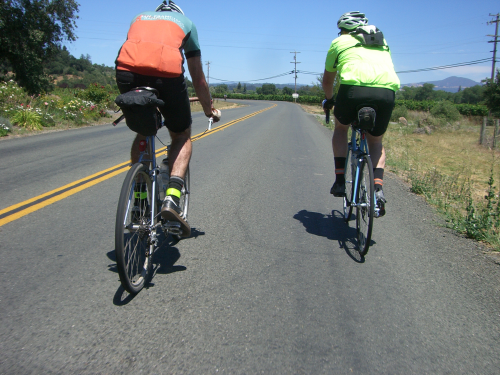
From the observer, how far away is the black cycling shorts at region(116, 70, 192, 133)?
8.32ft

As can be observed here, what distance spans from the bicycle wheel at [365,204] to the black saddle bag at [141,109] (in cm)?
180

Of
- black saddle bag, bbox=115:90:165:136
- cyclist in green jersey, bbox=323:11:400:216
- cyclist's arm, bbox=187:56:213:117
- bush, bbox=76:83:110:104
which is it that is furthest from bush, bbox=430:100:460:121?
black saddle bag, bbox=115:90:165:136

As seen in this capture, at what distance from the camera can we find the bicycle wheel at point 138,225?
8.08 feet

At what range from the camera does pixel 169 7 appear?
2.86 m

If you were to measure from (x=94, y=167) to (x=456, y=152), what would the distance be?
45.4 ft

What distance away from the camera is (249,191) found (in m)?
5.43

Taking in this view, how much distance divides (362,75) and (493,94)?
40361mm

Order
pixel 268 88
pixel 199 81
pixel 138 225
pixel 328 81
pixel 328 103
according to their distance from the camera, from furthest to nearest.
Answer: pixel 268 88 → pixel 328 103 → pixel 328 81 → pixel 199 81 → pixel 138 225

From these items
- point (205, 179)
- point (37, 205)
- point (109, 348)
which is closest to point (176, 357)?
point (109, 348)

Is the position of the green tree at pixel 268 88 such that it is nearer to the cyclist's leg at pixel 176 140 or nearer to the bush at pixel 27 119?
the bush at pixel 27 119

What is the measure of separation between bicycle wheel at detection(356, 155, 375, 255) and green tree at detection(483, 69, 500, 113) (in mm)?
39750

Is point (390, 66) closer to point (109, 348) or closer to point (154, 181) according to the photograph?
point (154, 181)

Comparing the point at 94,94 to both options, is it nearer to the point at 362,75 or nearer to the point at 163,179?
the point at 163,179

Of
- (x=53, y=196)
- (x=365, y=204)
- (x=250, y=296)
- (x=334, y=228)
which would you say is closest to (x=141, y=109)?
(x=250, y=296)
